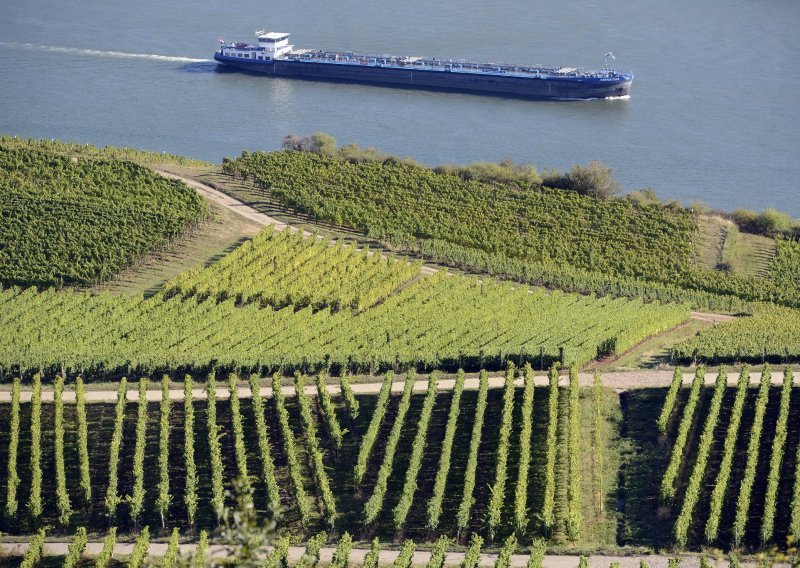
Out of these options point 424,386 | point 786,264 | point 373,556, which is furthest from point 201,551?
point 786,264

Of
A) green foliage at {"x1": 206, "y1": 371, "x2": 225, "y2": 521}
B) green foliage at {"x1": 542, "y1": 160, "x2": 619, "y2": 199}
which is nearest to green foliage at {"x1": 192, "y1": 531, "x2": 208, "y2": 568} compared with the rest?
green foliage at {"x1": 206, "y1": 371, "x2": 225, "y2": 521}

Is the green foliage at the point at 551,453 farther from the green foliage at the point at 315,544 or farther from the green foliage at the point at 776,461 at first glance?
the green foliage at the point at 315,544

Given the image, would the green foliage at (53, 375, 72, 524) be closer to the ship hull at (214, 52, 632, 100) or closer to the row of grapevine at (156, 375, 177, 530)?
the row of grapevine at (156, 375, 177, 530)

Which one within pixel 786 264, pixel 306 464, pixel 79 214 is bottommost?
pixel 306 464

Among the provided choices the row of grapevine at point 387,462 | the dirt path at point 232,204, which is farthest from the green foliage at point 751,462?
the dirt path at point 232,204

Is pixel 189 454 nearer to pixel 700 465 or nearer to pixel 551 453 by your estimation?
pixel 551 453

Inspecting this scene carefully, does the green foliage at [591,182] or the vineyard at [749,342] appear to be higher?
the green foliage at [591,182]
